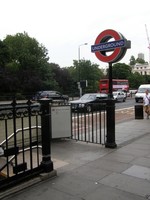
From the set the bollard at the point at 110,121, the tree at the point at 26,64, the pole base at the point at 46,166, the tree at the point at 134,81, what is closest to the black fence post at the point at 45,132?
the pole base at the point at 46,166

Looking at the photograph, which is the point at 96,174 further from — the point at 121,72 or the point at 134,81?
the point at 121,72

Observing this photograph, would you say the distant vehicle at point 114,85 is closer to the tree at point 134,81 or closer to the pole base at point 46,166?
the tree at point 134,81

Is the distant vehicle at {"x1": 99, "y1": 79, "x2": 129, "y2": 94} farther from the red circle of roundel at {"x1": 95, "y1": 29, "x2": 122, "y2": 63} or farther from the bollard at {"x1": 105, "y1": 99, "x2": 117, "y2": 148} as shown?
the bollard at {"x1": 105, "y1": 99, "x2": 117, "y2": 148}

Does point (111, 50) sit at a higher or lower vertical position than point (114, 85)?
higher

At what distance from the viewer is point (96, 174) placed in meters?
4.98

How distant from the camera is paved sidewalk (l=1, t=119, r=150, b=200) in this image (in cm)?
411

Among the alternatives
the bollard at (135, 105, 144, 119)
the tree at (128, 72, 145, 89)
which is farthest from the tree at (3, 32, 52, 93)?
the tree at (128, 72, 145, 89)

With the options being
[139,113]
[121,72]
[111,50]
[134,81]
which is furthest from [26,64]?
[111,50]

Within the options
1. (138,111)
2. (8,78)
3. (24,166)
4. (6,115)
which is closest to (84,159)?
(24,166)

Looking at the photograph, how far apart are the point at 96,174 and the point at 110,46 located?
3.50m

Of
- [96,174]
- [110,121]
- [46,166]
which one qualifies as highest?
[110,121]

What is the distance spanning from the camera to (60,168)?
17.6ft

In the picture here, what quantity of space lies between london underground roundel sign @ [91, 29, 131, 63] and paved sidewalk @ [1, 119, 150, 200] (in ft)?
7.69

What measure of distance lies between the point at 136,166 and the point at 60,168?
151 centimetres
